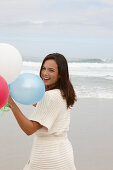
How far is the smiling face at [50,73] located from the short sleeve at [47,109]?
0.26ft

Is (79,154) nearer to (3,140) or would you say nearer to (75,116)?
(3,140)

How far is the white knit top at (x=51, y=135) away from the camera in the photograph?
1.99 m

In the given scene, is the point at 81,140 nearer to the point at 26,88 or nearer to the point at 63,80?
the point at 63,80

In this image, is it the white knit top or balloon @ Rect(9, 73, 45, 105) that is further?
the white knit top

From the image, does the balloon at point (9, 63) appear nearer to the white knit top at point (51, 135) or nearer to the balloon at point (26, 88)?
the balloon at point (26, 88)

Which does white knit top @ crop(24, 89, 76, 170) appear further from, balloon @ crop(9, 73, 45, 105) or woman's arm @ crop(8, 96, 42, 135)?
balloon @ crop(9, 73, 45, 105)

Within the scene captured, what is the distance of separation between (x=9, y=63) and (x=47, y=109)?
0.40m

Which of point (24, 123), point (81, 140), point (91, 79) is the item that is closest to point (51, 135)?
point (24, 123)

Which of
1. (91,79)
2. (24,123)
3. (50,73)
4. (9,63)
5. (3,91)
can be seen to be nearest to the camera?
(3,91)

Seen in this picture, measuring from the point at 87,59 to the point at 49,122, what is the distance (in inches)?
546

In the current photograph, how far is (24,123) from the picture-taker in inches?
75.3

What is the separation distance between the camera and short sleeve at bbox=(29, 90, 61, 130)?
198 centimetres

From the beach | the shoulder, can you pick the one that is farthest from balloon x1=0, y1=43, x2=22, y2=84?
the beach

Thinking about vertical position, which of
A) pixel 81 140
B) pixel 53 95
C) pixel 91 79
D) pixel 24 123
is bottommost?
pixel 91 79
